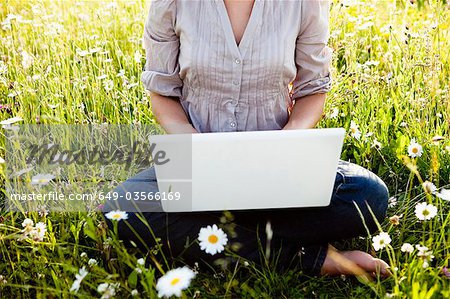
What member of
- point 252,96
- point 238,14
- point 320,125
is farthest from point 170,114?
point 320,125

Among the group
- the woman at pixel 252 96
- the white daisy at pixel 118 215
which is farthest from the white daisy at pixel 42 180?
the white daisy at pixel 118 215

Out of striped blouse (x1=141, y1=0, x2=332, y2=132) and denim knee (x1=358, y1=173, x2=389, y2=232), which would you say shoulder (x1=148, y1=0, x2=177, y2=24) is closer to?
striped blouse (x1=141, y1=0, x2=332, y2=132)

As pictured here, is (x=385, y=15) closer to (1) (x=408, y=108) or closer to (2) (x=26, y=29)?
(1) (x=408, y=108)

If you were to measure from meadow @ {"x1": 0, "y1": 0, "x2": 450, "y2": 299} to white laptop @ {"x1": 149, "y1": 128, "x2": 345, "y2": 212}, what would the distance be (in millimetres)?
167

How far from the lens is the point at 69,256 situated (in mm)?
1803

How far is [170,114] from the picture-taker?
193 cm

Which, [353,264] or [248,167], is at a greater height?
[248,167]

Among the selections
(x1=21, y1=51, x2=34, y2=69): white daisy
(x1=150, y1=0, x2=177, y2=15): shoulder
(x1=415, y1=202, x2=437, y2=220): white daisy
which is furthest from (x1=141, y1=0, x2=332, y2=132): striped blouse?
(x1=21, y1=51, x2=34, y2=69): white daisy

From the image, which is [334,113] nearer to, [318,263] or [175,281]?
[318,263]

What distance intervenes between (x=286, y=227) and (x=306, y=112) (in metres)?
0.36

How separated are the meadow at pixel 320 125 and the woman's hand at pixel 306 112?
277mm

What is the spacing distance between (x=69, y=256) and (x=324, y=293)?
671 mm

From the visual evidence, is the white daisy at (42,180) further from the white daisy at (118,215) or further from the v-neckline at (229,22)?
the v-neckline at (229,22)

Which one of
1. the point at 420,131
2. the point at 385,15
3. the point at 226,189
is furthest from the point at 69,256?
the point at 385,15
